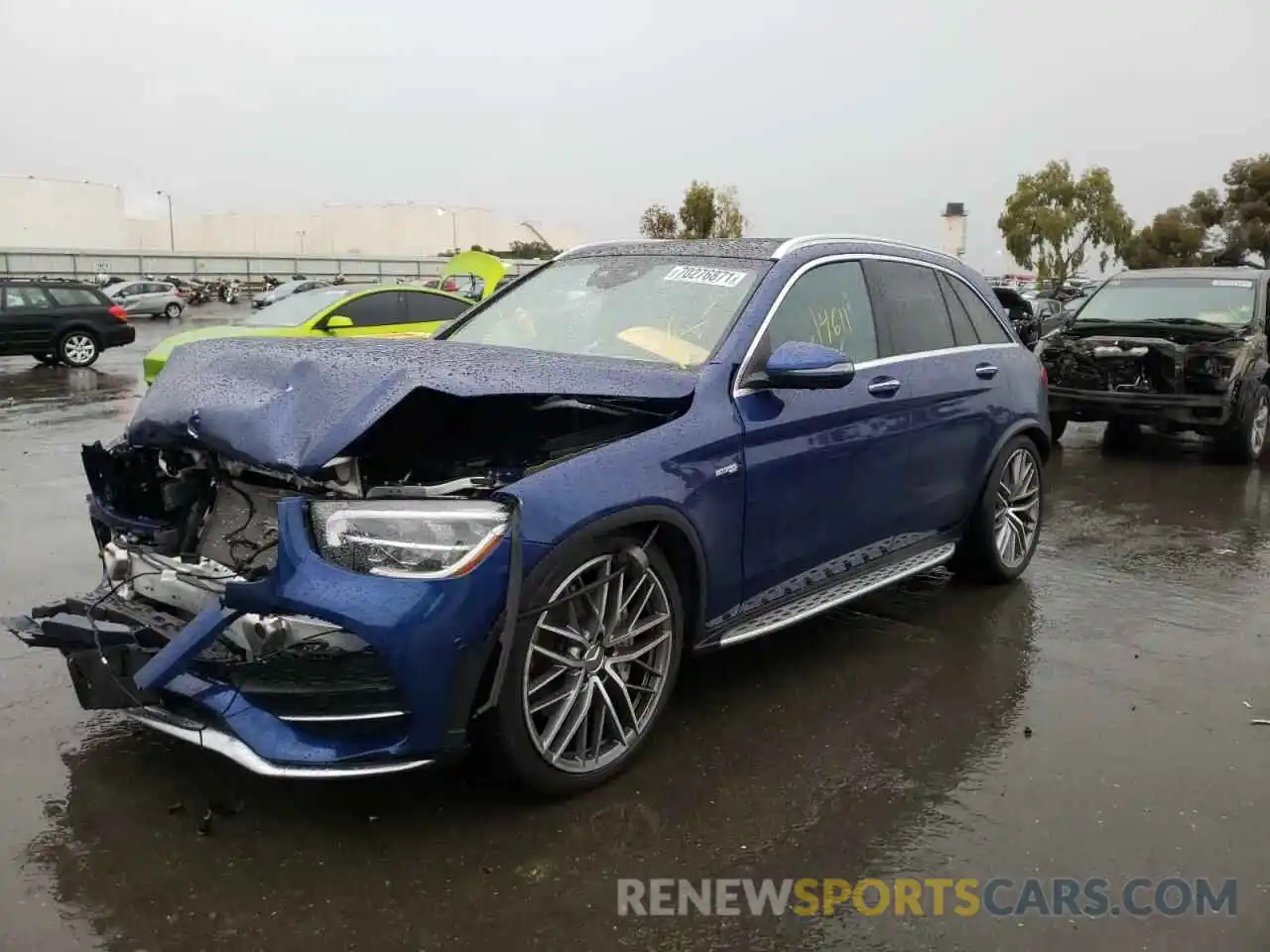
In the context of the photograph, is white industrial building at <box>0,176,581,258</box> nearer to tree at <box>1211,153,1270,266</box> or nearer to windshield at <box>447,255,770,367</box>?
tree at <box>1211,153,1270,266</box>

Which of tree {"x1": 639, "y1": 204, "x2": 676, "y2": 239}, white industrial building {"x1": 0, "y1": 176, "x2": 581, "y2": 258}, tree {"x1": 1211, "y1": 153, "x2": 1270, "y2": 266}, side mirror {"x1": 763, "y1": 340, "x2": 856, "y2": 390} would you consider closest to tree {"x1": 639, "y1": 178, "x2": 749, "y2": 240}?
tree {"x1": 639, "y1": 204, "x2": 676, "y2": 239}

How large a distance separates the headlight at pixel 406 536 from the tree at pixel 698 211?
41438 mm

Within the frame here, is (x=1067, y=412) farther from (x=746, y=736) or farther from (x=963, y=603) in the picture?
(x=746, y=736)

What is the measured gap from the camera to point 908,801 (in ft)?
11.3

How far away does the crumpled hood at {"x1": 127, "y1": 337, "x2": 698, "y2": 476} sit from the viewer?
3.09m

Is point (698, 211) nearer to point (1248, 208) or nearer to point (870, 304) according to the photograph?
point (1248, 208)

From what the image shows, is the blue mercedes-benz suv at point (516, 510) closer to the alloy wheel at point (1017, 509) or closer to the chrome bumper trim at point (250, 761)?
the chrome bumper trim at point (250, 761)

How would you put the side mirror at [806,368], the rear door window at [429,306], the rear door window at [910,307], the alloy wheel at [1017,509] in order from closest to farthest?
the side mirror at [806,368] < the rear door window at [910,307] < the alloy wheel at [1017,509] < the rear door window at [429,306]

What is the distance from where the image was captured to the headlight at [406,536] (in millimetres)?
2928

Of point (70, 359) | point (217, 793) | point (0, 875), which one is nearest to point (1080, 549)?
point (217, 793)

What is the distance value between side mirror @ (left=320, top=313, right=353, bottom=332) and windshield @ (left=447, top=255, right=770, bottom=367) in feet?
20.8

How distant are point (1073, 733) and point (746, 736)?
1241mm

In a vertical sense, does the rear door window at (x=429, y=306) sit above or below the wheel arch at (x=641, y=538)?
above

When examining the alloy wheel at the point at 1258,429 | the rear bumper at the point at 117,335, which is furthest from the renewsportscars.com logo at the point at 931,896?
the rear bumper at the point at 117,335
